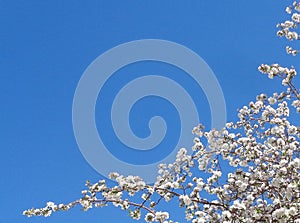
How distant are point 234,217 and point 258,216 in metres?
0.25

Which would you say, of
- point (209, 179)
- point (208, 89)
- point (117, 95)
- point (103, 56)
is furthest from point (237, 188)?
point (103, 56)

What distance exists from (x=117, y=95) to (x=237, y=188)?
6.01m

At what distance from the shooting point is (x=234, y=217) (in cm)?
476

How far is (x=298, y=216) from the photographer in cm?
473

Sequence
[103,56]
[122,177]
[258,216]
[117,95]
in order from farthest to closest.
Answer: [103,56], [117,95], [122,177], [258,216]

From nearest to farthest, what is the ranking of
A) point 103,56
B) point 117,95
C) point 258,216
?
point 258,216, point 117,95, point 103,56

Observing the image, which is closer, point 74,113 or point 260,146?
point 260,146

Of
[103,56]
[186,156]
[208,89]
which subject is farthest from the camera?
[103,56]

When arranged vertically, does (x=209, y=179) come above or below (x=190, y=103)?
below

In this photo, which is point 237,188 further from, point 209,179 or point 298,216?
point 298,216

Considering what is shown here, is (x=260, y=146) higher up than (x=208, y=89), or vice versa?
(x=208, y=89)

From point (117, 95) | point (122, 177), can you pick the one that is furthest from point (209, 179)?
point (117, 95)

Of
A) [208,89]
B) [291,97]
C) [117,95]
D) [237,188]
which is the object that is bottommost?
[237,188]

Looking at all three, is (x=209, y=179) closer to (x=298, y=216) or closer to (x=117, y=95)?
(x=298, y=216)
